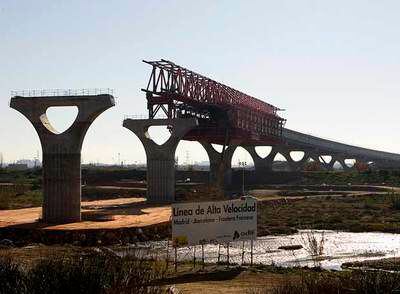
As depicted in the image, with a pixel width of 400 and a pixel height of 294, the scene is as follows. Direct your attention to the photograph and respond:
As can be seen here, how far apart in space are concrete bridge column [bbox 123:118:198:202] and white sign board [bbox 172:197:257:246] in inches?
1311

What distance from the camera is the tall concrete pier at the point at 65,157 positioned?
36.7 metres

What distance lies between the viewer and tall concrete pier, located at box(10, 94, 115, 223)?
36.7 metres

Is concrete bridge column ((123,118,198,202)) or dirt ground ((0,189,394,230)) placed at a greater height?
concrete bridge column ((123,118,198,202))

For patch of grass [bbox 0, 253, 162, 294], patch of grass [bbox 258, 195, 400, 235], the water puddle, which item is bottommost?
the water puddle

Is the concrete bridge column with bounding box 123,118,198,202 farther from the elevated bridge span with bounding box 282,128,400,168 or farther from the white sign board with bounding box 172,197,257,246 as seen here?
the elevated bridge span with bounding box 282,128,400,168

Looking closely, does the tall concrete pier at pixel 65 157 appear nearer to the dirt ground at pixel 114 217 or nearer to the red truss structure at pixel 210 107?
the dirt ground at pixel 114 217

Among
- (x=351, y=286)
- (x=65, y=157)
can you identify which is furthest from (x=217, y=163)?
(x=351, y=286)

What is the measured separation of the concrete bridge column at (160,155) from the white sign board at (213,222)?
33.3 meters

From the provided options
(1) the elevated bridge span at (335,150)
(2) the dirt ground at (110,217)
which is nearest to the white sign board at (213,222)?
(2) the dirt ground at (110,217)

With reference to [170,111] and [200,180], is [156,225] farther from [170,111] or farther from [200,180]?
[200,180]

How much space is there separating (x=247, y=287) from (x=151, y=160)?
39.0 m

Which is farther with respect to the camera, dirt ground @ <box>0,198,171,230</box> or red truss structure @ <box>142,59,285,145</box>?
red truss structure @ <box>142,59,285,145</box>

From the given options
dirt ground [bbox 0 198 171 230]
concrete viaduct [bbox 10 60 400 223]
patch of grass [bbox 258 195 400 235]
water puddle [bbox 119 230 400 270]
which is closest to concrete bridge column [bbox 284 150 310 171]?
concrete viaduct [bbox 10 60 400 223]

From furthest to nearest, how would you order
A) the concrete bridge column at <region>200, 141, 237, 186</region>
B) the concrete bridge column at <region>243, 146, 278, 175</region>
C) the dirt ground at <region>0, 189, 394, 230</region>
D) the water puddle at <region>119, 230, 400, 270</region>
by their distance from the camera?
the concrete bridge column at <region>243, 146, 278, 175</region> < the concrete bridge column at <region>200, 141, 237, 186</region> < the dirt ground at <region>0, 189, 394, 230</region> < the water puddle at <region>119, 230, 400, 270</region>
